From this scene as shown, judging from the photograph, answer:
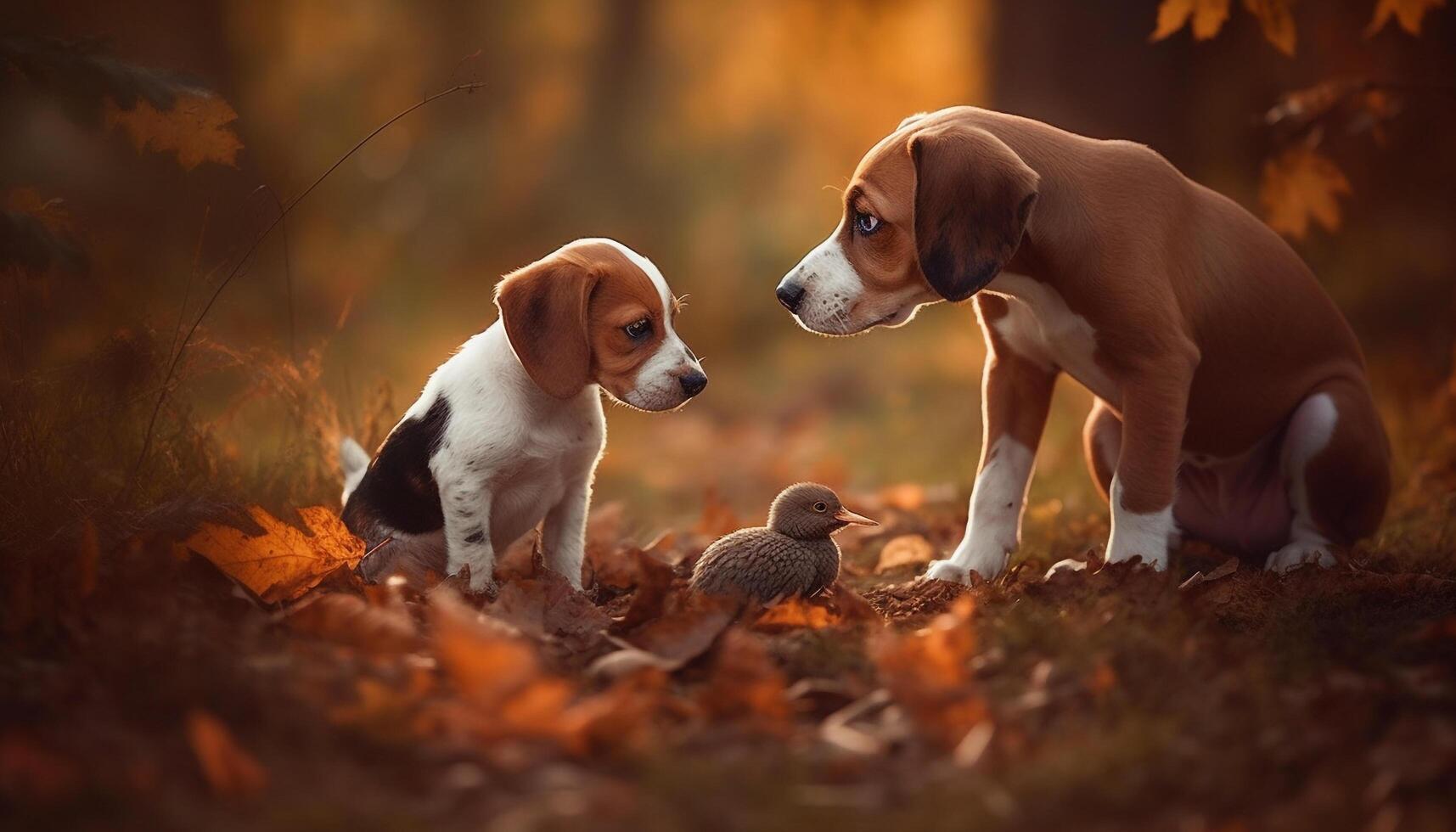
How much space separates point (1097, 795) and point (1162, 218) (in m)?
2.34

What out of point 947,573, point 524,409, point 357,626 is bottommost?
point 947,573

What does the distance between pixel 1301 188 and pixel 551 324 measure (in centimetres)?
352

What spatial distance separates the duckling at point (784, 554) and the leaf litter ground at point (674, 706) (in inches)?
5.8

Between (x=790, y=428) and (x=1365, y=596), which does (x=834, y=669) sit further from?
(x=790, y=428)

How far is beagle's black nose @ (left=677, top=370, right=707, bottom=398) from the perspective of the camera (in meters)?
3.96

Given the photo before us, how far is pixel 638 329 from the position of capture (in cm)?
397

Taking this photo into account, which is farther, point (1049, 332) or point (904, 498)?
point (904, 498)

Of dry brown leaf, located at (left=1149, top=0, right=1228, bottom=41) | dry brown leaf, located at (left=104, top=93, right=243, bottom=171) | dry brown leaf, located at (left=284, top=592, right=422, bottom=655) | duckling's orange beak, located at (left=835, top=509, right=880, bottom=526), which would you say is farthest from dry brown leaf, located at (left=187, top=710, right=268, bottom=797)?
dry brown leaf, located at (left=1149, top=0, right=1228, bottom=41)

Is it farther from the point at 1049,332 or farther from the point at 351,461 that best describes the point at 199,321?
the point at 1049,332

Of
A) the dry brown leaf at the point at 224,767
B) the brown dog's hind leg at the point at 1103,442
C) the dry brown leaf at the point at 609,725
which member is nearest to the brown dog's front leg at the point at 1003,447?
the brown dog's hind leg at the point at 1103,442

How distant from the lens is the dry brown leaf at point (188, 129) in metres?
3.71

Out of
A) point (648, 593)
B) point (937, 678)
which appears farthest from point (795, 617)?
point (937, 678)

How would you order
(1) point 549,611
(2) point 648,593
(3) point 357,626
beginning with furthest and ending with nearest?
(1) point 549,611
(2) point 648,593
(3) point 357,626

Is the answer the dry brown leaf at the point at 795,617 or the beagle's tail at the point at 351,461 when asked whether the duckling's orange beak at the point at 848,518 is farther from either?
the beagle's tail at the point at 351,461
